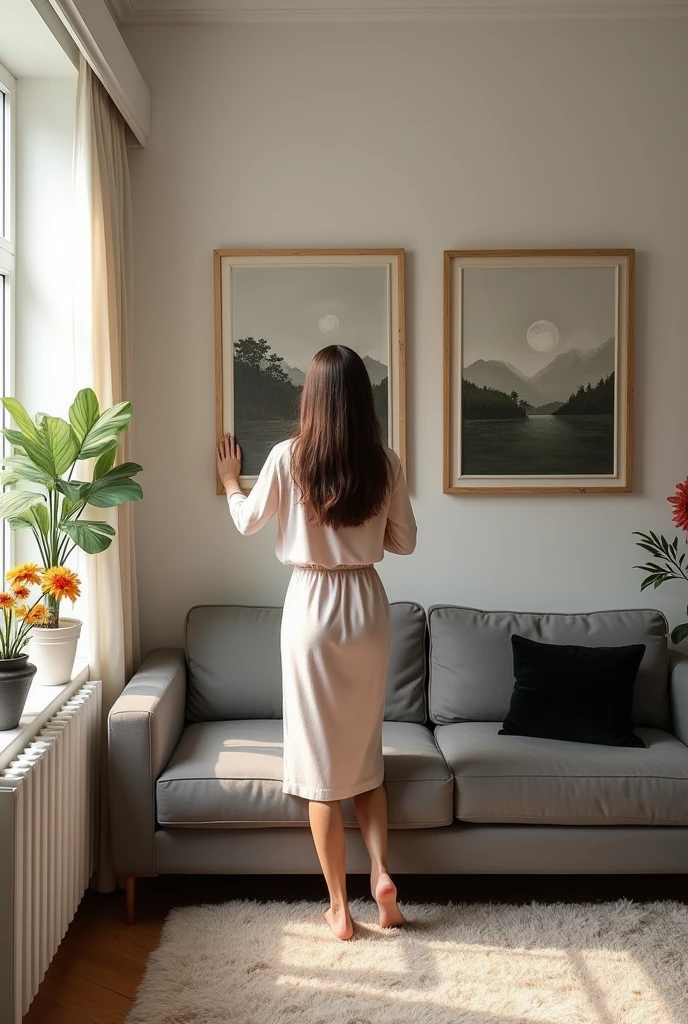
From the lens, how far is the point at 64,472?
8.39 ft

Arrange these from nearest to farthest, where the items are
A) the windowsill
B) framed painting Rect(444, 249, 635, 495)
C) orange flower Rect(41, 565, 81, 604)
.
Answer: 1. the windowsill
2. orange flower Rect(41, 565, 81, 604)
3. framed painting Rect(444, 249, 635, 495)

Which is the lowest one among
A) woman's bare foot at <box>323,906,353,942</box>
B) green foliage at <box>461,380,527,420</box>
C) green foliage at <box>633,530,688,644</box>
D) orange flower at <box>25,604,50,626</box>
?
woman's bare foot at <box>323,906,353,942</box>

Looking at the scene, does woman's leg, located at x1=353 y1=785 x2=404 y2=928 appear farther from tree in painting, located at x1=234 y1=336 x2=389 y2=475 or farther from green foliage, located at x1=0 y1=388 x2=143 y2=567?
tree in painting, located at x1=234 y1=336 x2=389 y2=475

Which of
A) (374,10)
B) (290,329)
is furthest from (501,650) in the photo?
(374,10)

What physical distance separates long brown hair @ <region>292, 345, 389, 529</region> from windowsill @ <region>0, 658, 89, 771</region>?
2.90 ft

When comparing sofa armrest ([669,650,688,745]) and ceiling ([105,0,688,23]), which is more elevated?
ceiling ([105,0,688,23])

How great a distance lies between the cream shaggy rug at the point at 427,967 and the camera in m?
2.14

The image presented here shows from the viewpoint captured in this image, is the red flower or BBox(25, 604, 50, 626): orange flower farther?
the red flower

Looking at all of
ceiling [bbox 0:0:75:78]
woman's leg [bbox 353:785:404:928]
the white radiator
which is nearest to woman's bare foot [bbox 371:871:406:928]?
woman's leg [bbox 353:785:404:928]

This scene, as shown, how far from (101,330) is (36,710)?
1223 millimetres

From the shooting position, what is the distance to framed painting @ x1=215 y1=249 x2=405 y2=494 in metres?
3.32

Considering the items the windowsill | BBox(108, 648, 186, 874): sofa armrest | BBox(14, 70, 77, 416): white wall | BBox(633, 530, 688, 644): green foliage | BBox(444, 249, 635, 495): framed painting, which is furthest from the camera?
BBox(444, 249, 635, 495): framed painting

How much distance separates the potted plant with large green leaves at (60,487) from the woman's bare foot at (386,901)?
109 centimetres

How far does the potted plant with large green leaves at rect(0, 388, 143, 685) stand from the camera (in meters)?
2.49
